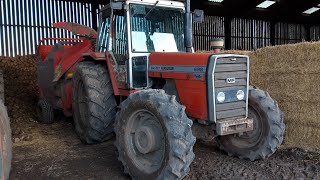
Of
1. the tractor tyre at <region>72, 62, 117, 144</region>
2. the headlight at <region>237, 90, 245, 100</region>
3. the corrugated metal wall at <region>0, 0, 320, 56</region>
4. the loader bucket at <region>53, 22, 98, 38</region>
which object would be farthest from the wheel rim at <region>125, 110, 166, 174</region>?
the corrugated metal wall at <region>0, 0, 320, 56</region>

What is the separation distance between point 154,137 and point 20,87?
7551 millimetres

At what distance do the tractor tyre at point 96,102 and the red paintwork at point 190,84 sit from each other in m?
1.31

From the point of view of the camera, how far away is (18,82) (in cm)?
1113

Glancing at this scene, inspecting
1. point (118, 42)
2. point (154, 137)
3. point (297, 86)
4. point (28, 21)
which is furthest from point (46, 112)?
point (28, 21)

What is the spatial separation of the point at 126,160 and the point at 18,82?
7.60 m

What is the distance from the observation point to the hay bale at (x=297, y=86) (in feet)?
20.0

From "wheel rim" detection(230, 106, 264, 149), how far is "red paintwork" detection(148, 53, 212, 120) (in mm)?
1048

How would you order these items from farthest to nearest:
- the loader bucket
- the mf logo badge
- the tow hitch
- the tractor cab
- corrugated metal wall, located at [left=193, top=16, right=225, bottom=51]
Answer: corrugated metal wall, located at [left=193, top=16, right=225, bottom=51] → the loader bucket → the tractor cab → the mf logo badge → the tow hitch

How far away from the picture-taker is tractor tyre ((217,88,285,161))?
5133mm

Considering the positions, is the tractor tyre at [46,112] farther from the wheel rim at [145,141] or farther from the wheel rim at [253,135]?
the wheel rim at [253,135]

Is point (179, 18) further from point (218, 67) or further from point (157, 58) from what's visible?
point (218, 67)

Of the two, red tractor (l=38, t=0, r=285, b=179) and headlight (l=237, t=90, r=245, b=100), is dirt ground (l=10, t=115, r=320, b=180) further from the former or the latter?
headlight (l=237, t=90, r=245, b=100)

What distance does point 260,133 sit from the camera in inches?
209

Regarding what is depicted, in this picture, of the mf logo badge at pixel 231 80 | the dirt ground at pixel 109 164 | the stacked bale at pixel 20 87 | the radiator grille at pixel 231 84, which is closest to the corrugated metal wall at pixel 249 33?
the stacked bale at pixel 20 87
